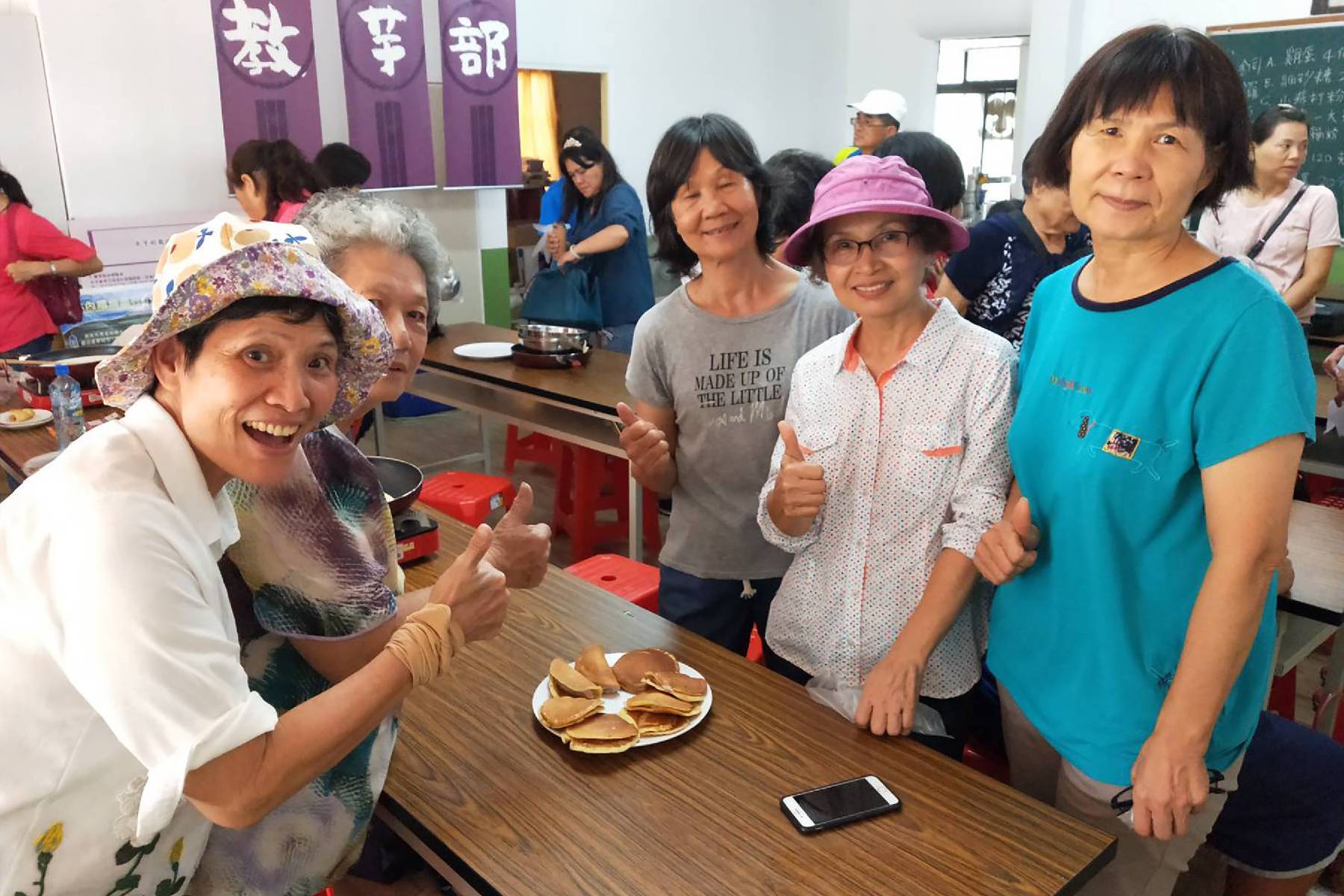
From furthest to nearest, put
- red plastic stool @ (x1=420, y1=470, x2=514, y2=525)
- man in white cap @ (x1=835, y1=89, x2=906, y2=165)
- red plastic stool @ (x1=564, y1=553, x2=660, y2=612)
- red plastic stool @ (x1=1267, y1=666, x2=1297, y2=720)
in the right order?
1. man in white cap @ (x1=835, y1=89, x2=906, y2=165)
2. red plastic stool @ (x1=420, y1=470, x2=514, y2=525)
3. red plastic stool @ (x1=564, y1=553, x2=660, y2=612)
4. red plastic stool @ (x1=1267, y1=666, x2=1297, y2=720)

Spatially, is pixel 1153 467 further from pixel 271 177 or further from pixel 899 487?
pixel 271 177

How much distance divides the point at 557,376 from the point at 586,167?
3.83 feet

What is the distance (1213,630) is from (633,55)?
622 centimetres

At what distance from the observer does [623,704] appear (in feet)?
4.47

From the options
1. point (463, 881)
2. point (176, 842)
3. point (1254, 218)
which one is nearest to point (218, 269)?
point (176, 842)

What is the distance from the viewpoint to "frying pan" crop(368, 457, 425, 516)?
1.81 metres

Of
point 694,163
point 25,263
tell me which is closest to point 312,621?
point 694,163

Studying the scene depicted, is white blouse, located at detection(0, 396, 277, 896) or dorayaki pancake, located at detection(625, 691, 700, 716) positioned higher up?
white blouse, located at detection(0, 396, 277, 896)

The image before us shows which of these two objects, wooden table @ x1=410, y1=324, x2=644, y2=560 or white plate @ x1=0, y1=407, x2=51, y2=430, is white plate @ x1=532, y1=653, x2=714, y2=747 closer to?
wooden table @ x1=410, y1=324, x2=644, y2=560

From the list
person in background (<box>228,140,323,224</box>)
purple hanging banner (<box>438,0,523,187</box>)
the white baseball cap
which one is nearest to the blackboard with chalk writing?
the white baseball cap

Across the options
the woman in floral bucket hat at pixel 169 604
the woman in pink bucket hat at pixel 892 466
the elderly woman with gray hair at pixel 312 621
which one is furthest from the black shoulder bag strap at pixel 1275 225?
the woman in floral bucket hat at pixel 169 604

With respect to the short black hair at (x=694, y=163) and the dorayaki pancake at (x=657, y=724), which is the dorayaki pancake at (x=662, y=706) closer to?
the dorayaki pancake at (x=657, y=724)

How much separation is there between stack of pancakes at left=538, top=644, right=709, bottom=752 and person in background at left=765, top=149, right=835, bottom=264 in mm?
759

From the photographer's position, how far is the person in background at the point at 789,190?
76.7 inches
